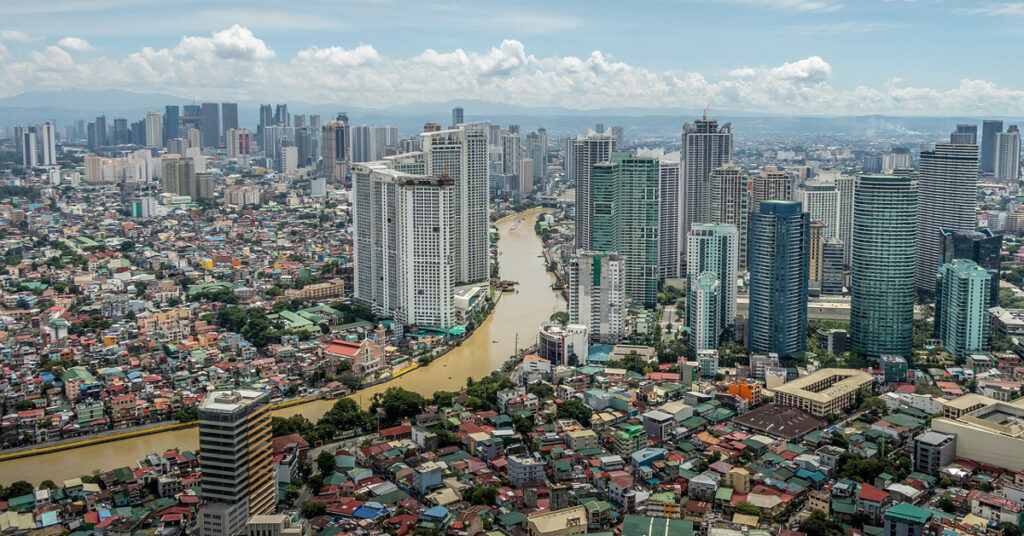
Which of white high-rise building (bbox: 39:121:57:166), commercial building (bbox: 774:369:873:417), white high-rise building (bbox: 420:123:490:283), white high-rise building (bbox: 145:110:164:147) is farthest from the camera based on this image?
white high-rise building (bbox: 145:110:164:147)

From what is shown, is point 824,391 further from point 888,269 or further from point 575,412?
point 575,412

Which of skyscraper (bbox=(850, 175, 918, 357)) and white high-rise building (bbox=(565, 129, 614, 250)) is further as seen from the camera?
white high-rise building (bbox=(565, 129, 614, 250))

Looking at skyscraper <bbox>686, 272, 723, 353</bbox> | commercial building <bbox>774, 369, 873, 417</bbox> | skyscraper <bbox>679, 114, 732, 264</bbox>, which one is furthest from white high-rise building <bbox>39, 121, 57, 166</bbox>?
commercial building <bbox>774, 369, 873, 417</bbox>

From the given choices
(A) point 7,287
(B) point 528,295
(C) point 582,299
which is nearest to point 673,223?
(B) point 528,295

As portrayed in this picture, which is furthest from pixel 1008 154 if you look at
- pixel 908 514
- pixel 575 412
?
pixel 908 514

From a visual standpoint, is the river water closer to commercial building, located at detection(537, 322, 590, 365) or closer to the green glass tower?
commercial building, located at detection(537, 322, 590, 365)

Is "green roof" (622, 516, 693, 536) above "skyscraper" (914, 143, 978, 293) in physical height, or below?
below

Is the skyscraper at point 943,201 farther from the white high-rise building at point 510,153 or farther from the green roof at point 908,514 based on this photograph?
the white high-rise building at point 510,153

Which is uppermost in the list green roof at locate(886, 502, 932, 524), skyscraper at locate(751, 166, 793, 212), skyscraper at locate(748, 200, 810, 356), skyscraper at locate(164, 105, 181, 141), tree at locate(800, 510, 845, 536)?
skyscraper at locate(164, 105, 181, 141)
